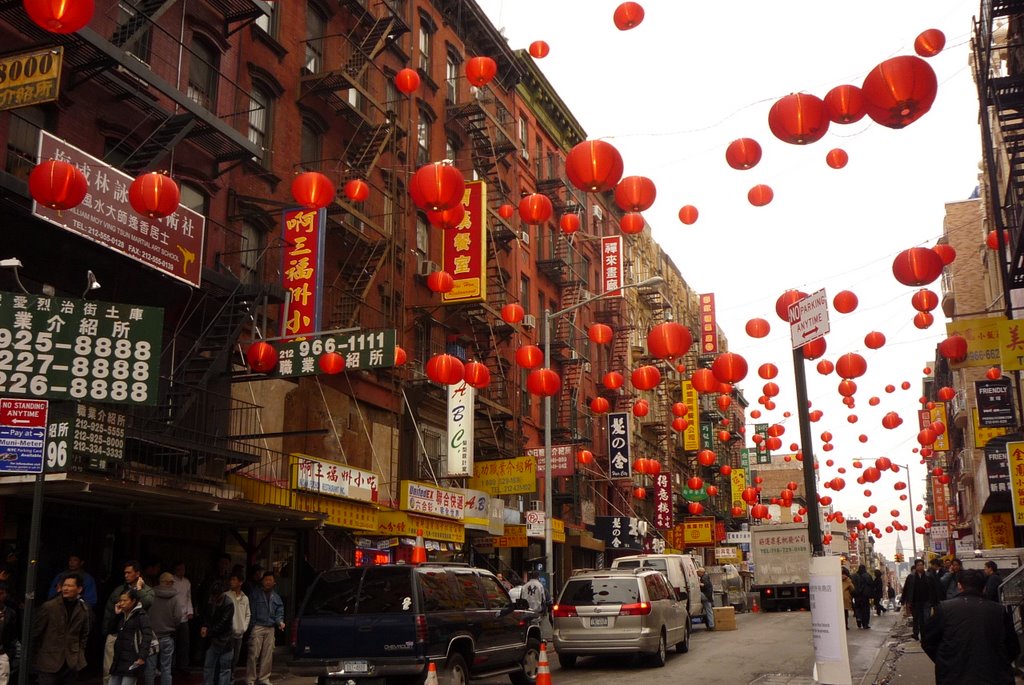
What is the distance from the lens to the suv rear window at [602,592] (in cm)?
1777

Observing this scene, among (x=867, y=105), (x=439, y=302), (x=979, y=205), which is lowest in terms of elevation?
(x=867, y=105)

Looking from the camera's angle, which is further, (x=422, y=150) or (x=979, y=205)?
(x=979, y=205)

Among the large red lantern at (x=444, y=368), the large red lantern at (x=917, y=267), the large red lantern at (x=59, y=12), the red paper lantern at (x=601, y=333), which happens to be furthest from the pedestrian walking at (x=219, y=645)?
the red paper lantern at (x=601, y=333)

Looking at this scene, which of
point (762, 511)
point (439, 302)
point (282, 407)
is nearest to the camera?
point (282, 407)

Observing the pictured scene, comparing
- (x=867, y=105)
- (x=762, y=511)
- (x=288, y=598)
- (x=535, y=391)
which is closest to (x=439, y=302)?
(x=535, y=391)

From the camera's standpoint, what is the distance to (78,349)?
513 inches

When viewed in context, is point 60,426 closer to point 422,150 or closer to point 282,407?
point 282,407

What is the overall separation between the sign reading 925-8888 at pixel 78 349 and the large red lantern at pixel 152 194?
4.95 ft

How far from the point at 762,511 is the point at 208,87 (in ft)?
130

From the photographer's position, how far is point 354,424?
24.7 metres

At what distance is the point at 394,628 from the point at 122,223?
8322 millimetres

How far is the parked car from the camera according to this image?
57.2 feet

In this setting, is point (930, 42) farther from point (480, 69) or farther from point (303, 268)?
point (303, 268)

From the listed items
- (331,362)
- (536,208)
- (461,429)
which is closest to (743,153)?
(536,208)
